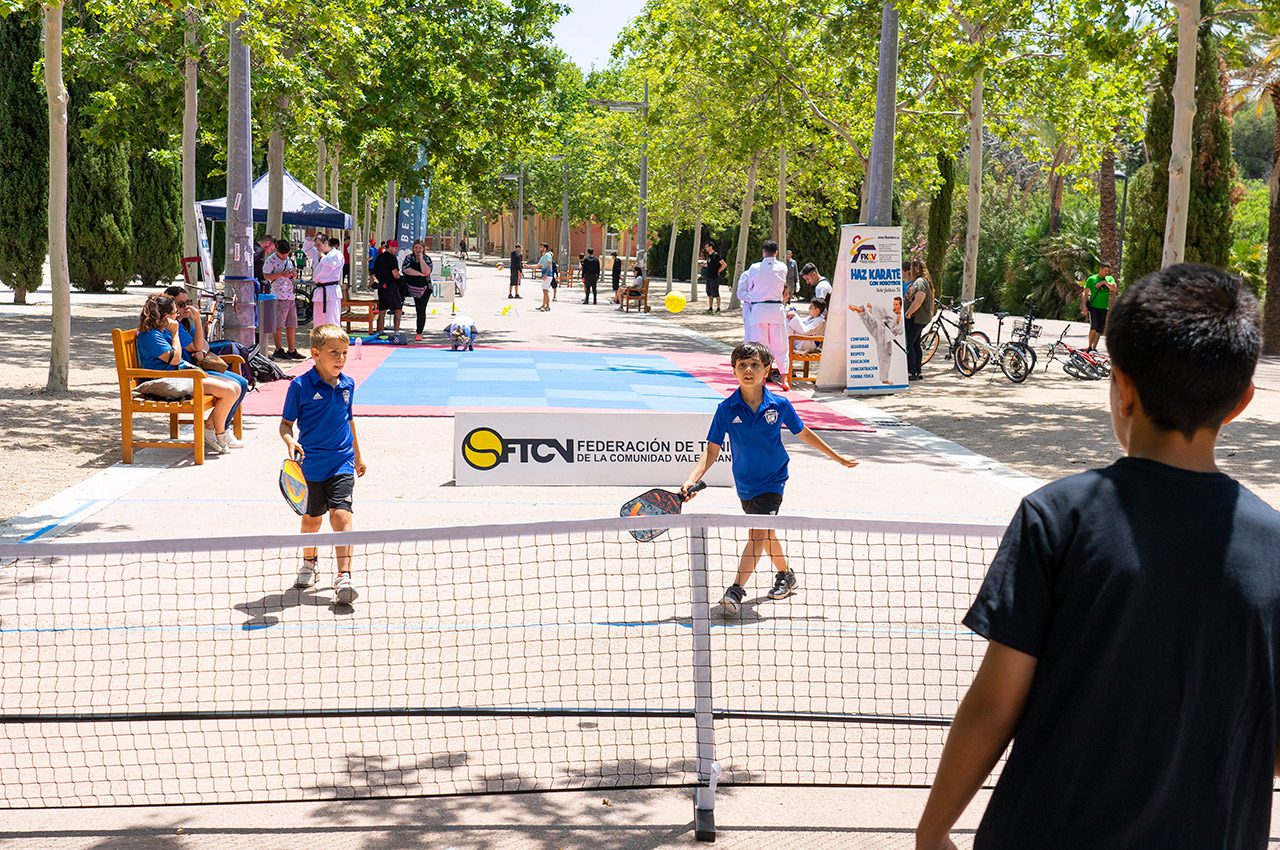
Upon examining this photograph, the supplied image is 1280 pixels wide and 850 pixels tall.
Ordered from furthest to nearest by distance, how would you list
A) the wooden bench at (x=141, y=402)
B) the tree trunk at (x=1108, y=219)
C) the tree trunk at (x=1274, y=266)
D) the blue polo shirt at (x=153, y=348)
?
the tree trunk at (x=1108, y=219) → the tree trunk at (x=1274, y=266) → the blue polo shirt at (x=153, y=348) → the wooden bench at (x=141, y=402)

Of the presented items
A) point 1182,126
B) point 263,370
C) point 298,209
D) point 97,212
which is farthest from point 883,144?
point 97,212

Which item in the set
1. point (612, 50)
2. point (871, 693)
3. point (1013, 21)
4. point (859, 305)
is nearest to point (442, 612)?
point (871, 693)

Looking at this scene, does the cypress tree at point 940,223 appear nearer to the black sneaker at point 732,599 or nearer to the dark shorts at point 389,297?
the dark shorts at point 389,297

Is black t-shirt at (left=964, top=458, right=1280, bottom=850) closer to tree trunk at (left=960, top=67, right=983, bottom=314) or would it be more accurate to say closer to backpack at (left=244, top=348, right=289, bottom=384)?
backpack at (left=244, top=348, right=289, bottom=384)

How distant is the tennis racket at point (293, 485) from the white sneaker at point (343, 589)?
1.48 ft

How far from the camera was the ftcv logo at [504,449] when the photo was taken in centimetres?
1150

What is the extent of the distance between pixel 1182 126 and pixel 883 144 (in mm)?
4405

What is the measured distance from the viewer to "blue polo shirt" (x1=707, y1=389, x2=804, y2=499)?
25.1ft

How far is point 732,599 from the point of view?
7.54m

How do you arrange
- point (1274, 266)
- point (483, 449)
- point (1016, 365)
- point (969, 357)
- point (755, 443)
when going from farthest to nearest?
point (1274, 266) < point (969, 357) < point (1016, 365) < point (483, 449) < point (755, 443)

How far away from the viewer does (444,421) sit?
623 inches

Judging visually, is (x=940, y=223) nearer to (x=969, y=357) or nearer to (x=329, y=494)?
(x=969, y=357)

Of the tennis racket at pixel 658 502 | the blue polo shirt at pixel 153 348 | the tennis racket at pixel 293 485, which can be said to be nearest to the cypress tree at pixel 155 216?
the blue polo shirt at pixel 153 348

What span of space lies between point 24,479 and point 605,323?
26171 millimetres
